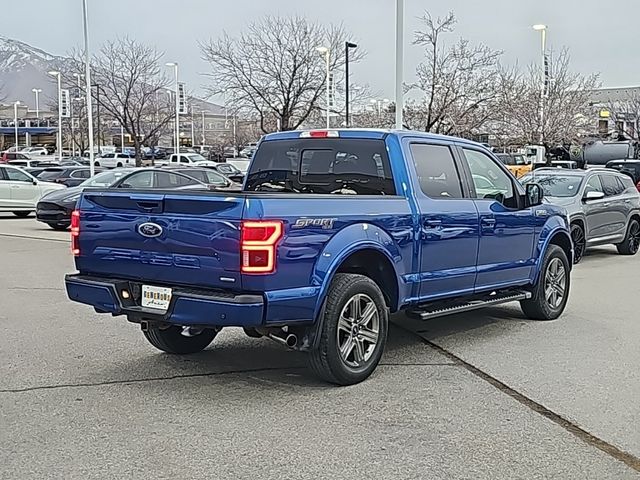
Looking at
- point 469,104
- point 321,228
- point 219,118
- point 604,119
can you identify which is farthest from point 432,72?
point 219,118

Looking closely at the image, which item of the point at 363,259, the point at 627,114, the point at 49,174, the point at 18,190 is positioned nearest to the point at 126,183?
the point at 18,190

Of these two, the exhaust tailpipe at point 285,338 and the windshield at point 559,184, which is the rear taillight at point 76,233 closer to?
the exhaust tailpipe at point 285,338

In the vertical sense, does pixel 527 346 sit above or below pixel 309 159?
below

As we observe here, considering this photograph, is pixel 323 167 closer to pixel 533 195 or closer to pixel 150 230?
pixel 150 230

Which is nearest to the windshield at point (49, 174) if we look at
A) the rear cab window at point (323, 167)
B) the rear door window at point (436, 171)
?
the rear cab window at point (323, 167)

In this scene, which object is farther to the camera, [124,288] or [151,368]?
[151,368]

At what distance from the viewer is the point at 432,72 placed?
2869 centimetres

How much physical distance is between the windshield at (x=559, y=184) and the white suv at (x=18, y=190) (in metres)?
14.2

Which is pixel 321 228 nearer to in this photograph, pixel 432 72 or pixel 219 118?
pixel 432 72

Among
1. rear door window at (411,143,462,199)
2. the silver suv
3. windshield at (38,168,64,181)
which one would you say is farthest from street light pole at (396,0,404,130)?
windshield at (38,168,64,181)

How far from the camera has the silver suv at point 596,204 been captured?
14.6 metres

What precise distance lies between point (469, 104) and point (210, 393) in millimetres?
24745

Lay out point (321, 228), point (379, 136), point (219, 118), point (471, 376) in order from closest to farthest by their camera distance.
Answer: point (321, 228) → point (471, 376) → point (379, 136) → point (219, 118)

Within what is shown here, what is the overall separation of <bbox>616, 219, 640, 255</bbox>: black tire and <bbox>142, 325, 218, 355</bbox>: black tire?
11477 mm
